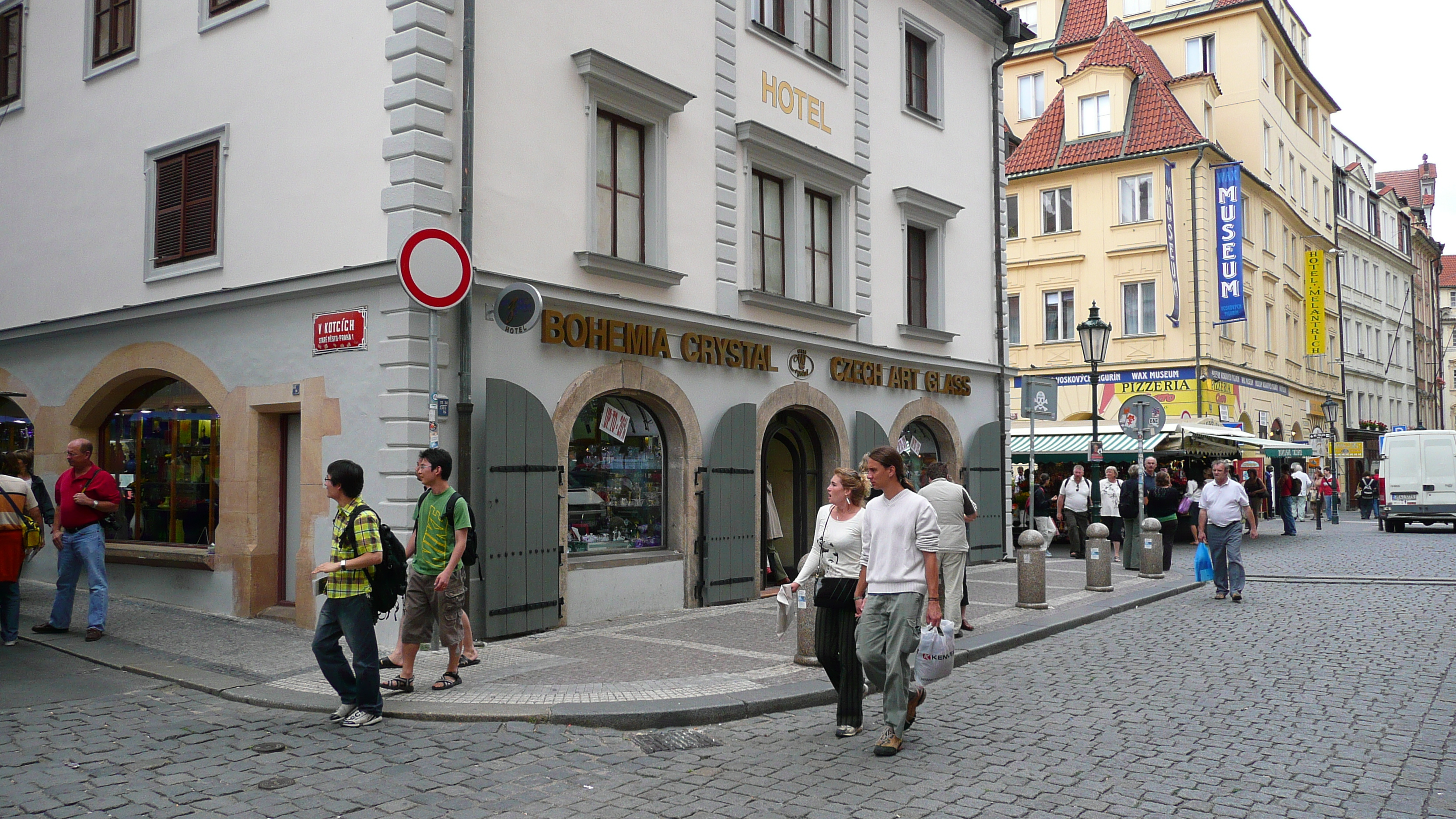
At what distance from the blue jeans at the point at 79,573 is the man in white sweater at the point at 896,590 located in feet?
23.4

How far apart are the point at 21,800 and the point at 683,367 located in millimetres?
8401

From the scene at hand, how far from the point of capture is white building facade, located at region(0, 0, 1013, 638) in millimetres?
10461

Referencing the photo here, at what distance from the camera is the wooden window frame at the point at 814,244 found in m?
15.4

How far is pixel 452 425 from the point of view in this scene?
10.4m

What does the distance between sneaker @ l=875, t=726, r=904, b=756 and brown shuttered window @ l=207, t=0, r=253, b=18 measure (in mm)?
9833

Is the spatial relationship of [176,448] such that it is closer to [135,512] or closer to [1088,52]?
[135,512]

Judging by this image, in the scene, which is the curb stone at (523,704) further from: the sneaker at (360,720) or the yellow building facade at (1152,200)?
the yellow building facade at (1152,200)

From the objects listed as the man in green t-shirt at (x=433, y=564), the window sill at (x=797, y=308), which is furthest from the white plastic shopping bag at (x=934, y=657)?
the window sill at (x=797, y=308)

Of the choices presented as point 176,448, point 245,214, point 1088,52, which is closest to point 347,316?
point 245,214

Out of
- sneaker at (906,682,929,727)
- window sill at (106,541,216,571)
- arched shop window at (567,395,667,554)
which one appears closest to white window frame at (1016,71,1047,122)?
arched shop window at (567,395,667,554)

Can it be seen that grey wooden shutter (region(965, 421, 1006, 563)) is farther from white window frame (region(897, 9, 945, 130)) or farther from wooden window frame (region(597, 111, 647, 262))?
wooden window frame (region(597, 111, 647, 262))

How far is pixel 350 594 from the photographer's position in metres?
6.97

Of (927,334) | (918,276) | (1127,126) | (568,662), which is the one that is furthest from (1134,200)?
(568,662)

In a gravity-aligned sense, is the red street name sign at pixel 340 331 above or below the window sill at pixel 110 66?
below
